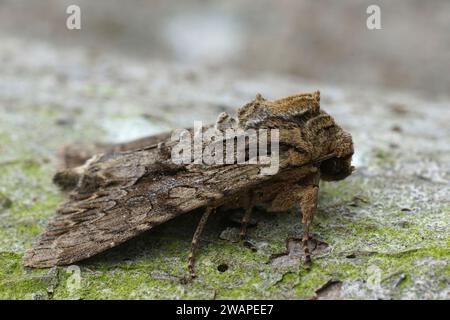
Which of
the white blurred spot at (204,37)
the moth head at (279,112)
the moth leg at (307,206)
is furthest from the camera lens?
the white blurred spot at (204,37)

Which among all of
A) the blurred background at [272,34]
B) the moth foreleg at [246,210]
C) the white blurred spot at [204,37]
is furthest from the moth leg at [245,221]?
the white blurred spot at [204,37]

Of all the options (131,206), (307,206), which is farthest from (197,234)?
(307,206)

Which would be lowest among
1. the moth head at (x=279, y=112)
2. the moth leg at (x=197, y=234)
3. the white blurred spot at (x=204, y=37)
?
the moth leg at (x=197, y=234)

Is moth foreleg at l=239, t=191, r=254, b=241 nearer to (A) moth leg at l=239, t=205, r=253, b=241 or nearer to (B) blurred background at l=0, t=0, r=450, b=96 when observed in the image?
(A) moth leg at l=239, t=205, r=253, b=241

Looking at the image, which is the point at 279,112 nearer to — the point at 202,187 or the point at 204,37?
the point at 202,187

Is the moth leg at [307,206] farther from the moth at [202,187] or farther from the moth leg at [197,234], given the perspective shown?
the moth leg at [197,234]

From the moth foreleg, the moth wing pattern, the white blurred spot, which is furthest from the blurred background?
the moth foreleg
